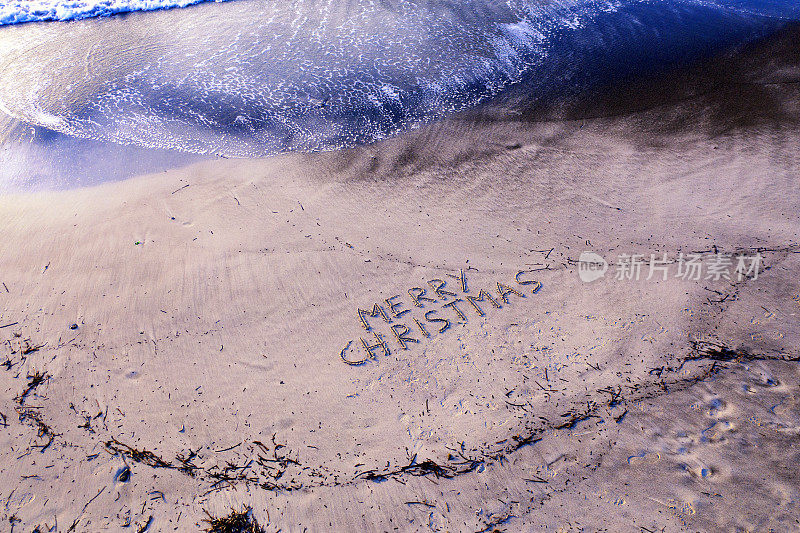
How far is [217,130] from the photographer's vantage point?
22.9 feet

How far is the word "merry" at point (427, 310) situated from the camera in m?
4.20

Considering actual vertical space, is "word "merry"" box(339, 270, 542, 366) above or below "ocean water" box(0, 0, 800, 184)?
below

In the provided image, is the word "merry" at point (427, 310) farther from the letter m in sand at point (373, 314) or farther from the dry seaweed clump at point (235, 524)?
the dry seaweed clump at point (235, 524)

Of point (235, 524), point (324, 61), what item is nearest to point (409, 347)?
point (235, 524)

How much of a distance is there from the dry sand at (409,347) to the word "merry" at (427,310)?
4 centimetres

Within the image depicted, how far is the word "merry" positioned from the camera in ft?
13.8

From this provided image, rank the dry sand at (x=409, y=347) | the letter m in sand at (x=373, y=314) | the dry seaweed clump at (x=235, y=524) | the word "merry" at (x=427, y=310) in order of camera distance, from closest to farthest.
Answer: the dry seaweed clump at (x=235, y=524) → the dry sand at (x=409, y=347) → the word "merry" at (x=427, y=310) → the letter m in sand at (x=373, y=314)

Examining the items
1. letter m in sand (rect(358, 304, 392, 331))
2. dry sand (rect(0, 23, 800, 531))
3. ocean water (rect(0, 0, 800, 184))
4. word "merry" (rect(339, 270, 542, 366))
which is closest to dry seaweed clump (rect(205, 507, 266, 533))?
dry sand (rect(0, 23, 800, 531))

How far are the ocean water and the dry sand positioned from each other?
54.8 inches

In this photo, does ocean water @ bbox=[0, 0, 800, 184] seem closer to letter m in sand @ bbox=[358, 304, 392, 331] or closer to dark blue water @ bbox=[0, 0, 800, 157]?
dark blue water @ bbox=[0, 0, 800, 157]

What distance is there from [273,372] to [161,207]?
3096mm


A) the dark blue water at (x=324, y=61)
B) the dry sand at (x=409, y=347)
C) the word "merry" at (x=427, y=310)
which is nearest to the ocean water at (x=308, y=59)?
the dark blue water at (x=324, y=61)

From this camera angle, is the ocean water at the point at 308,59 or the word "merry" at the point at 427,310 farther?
the ocean water at the point at 308,59

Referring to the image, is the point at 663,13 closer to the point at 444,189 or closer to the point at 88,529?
the point at 444,189
